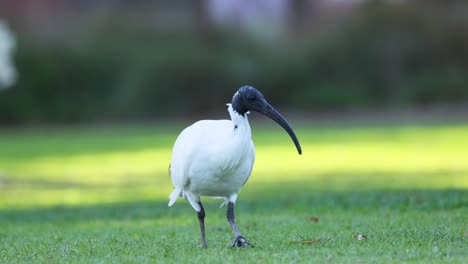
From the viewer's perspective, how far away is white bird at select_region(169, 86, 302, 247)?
870cm

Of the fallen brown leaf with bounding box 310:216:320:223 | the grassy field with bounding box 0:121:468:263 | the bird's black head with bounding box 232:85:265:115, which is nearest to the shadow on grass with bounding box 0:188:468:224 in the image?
the grassy field with bounding box 0:121:468:263

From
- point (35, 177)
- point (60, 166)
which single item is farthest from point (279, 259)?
point (60, 166)

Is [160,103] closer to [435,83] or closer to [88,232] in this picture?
[435,83]

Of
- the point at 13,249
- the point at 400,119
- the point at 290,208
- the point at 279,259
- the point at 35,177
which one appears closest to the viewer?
the point at 279,259

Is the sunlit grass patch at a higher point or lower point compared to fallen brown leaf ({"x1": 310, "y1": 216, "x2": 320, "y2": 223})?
higher

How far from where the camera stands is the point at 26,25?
49031 millimetres

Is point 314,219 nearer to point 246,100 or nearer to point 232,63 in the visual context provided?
point 246,100

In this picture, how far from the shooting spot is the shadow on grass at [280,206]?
1302 centimetres

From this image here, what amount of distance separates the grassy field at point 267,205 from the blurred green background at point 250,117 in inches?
2.5

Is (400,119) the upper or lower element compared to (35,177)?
upper

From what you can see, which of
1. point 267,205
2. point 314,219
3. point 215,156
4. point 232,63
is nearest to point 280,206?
point 267,205

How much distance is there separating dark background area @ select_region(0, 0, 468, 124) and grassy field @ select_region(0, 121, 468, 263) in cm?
1340

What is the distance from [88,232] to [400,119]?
30576mm

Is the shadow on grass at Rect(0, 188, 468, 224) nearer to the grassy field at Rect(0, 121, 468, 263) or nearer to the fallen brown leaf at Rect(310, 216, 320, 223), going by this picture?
the grassy field at Rect(0, 121, 468, 263)
